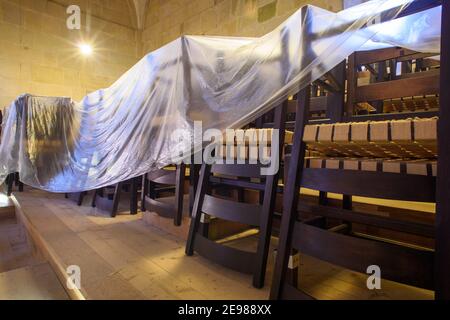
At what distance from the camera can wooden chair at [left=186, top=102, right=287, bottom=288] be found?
0.99 m

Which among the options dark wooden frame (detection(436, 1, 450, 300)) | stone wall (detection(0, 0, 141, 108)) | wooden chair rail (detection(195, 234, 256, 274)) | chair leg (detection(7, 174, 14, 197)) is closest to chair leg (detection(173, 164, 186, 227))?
wooden chair rail (detection(195, 234, 256, 274))

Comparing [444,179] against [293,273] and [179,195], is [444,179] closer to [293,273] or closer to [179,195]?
[293,273]

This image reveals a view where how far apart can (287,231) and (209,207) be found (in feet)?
1.40

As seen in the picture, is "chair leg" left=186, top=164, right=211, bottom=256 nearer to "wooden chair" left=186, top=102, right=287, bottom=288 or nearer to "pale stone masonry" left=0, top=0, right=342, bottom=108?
"wooden chair" left=186, top=102, right=287, bottom=288

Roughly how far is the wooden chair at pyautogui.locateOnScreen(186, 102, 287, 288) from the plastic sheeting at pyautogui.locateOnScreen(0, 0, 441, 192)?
6.9 inches

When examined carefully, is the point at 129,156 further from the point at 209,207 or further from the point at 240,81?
the point at 240,81

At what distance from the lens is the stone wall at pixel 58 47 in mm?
3990

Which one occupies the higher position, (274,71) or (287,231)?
(274,71)

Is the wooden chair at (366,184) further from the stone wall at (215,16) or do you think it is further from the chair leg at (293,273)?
the stone wall at (215,16)

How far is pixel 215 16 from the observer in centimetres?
385

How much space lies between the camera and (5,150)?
2.73 metres

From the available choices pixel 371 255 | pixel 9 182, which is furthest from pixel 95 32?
pixel 371 255
